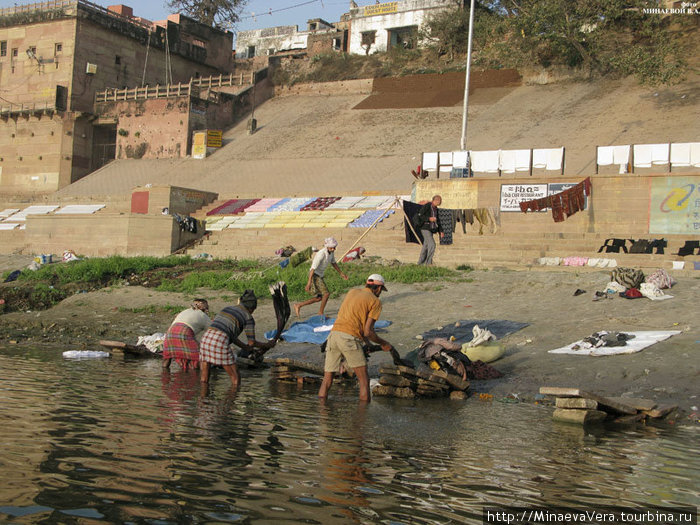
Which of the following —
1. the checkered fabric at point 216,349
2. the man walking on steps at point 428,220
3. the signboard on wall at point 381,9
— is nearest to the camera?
the checkered fabric at point 216,349

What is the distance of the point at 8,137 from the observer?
42.9 meters

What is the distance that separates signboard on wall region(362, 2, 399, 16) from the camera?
50.0 m

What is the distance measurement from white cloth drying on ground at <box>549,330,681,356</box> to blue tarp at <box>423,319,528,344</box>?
138 centimetres

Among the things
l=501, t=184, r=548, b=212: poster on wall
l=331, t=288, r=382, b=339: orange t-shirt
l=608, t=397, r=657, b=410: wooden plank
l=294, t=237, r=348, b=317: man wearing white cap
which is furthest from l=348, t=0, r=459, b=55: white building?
l=608, t=397, r=657, b=410: wooden plank

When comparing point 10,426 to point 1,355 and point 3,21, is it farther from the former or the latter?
point 3,21

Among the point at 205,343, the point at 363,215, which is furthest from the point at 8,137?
the point at 205,343

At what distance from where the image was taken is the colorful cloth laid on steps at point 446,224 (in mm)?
18281

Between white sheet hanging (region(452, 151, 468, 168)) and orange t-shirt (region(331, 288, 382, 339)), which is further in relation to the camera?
white sheet hanging (region(452, 151, 468, 168))

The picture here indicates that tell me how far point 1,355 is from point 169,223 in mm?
11910

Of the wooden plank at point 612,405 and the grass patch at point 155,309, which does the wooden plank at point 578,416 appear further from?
the grass patch at point 155,309

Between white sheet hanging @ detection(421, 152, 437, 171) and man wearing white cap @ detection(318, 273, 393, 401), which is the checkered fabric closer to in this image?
man wearing white cap @ detection(318, 273, 393, 401)

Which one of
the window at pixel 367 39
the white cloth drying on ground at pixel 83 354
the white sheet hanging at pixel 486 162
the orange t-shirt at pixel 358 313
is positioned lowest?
the white cloth drying on ground at pixel 83 354

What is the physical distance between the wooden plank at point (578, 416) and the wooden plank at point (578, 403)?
0.05 meters

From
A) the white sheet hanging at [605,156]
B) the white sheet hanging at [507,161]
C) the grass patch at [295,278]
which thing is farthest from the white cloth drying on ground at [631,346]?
the white sheet hanging at [507,161]
